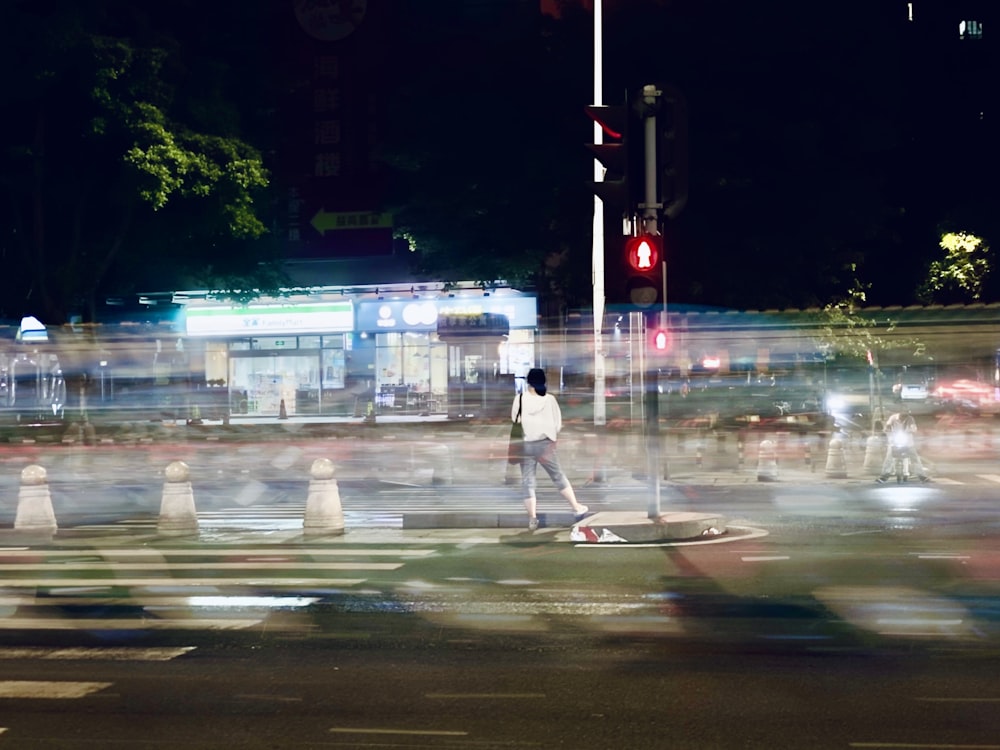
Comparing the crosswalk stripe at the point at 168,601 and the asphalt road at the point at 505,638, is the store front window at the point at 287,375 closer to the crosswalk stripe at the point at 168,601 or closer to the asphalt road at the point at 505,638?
the asphalt road at the point at 505,638

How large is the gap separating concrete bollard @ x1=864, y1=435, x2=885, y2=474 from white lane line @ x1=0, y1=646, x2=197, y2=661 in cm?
2002

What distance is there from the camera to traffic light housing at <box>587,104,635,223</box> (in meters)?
15.0

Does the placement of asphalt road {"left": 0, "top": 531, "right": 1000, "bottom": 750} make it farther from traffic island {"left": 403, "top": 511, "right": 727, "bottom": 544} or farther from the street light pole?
the street light pole

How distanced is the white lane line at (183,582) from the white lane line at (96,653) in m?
3.03

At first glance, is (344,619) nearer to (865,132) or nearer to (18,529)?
(18,529)

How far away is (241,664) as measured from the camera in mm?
8766

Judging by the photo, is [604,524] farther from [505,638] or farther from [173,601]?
[505,638]

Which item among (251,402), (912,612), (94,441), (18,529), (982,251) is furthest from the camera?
(251,402)

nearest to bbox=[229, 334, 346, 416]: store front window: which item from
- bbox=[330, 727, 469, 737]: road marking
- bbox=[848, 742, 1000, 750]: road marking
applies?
bbox=[330, 727, 469, 737]: road marking

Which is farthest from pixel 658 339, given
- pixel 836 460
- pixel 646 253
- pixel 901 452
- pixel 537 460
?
pixel 836 460

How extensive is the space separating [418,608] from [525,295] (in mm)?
38365

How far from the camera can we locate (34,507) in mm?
17312

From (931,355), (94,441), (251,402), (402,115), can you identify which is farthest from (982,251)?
(94,441)

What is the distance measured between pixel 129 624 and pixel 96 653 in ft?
3.88
